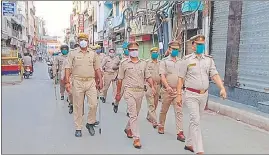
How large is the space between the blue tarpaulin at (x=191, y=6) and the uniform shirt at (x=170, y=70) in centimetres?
647

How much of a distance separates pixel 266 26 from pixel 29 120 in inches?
247

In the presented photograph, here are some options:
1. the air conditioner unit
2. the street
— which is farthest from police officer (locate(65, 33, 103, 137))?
the air conditioner unit

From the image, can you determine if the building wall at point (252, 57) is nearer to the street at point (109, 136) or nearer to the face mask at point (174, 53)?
the street at point (109, 136)

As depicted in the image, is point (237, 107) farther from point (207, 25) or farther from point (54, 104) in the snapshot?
point (54, 104)

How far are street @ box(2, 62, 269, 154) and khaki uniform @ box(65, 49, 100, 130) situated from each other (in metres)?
0.53

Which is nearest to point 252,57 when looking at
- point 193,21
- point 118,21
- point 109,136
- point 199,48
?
point 193,21

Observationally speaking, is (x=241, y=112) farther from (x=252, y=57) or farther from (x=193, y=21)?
(x=193, y=21)

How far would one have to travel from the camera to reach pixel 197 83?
5.12 m

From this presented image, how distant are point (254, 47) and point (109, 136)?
5087mm

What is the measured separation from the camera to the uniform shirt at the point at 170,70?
634cm

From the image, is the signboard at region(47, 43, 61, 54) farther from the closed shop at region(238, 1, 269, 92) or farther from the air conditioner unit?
the closed shop at region(238, 1, 269, 92)

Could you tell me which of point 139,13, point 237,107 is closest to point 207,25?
point 237,107

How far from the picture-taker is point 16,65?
61.2 feet

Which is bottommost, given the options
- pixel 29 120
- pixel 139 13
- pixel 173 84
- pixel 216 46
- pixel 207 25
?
pixel 29 120
